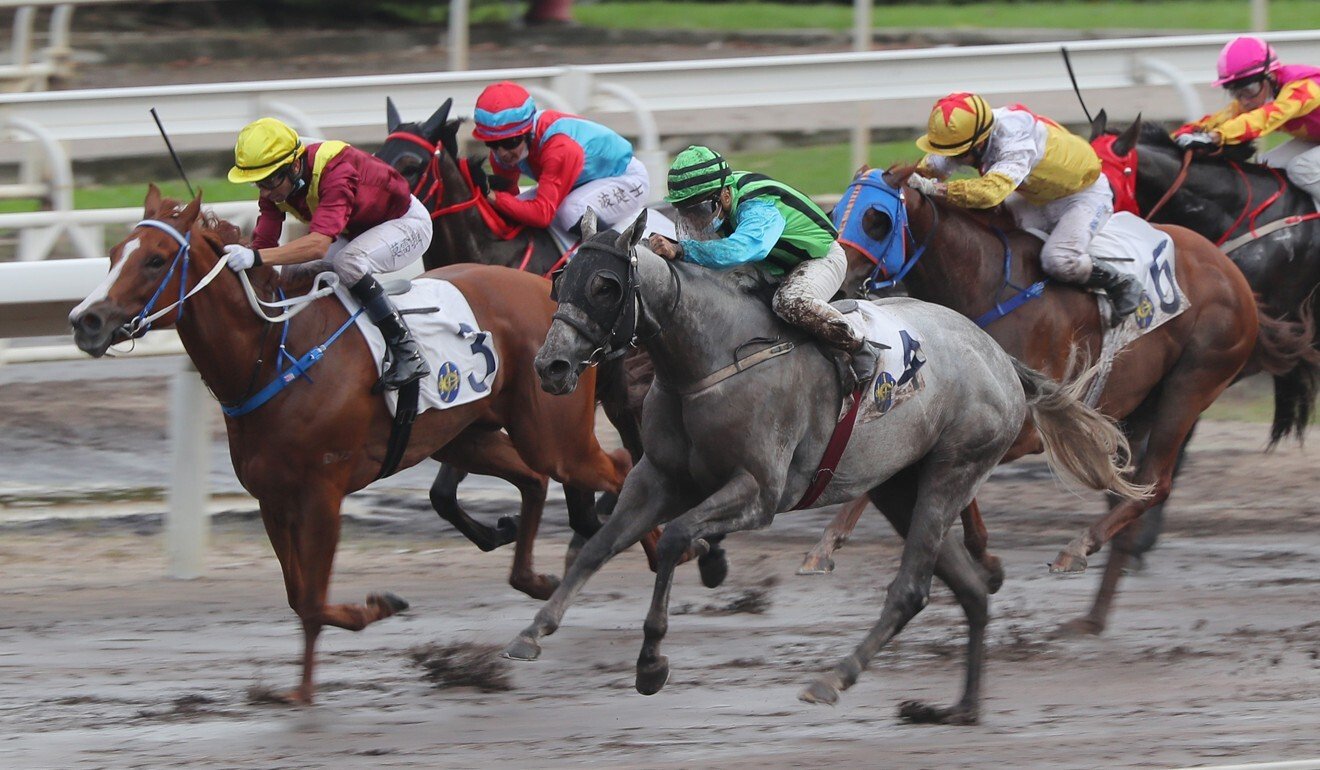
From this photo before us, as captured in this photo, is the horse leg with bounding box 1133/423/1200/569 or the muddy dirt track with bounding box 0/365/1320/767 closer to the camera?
the muddy dirt track with bounding box 0/365/1320/767

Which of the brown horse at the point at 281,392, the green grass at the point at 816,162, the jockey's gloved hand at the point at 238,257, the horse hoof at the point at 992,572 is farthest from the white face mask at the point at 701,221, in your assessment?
the green grass at the point at 816,162

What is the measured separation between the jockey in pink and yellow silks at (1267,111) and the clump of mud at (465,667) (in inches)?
166

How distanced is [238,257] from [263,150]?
0.37m

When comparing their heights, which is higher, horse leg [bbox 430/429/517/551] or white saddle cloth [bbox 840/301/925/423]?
white saddle cloth [bbox 840/301/925/423]

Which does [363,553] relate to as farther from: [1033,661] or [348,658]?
[1033,661]

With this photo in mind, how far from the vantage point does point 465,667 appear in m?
6.40

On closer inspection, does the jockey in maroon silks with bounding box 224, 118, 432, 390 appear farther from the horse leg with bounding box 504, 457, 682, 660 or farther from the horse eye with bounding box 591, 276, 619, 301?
the horse eye with bounding box 591, 276, 619, 301

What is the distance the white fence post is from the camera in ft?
25.6

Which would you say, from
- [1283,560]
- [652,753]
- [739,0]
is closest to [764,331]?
[652,753]

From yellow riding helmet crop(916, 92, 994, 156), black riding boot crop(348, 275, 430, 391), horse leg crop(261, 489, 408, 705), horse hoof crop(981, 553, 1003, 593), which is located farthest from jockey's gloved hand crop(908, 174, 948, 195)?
horse leg crop(261, 489, 408, 705)

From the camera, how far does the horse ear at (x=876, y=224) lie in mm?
7133

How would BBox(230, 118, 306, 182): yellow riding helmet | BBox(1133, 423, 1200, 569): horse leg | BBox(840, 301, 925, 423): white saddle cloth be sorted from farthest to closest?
1. BBox(1133, 423, 1200, 569): horse leg
2. BBox(230, 118, 306, 182): yellow riding helmet
3. BBox(840, 301, 925, 423): white saddle cloth

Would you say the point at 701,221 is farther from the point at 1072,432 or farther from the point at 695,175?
the point at 1072,432

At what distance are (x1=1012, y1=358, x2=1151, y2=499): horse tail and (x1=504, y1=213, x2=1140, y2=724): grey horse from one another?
10 centimetres
